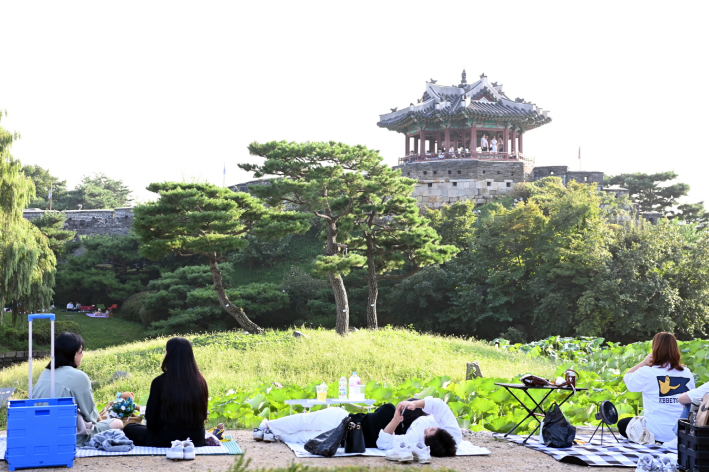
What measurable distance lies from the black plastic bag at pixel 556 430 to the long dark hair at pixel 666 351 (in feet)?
2.64

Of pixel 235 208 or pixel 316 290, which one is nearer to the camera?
pixel 235 208

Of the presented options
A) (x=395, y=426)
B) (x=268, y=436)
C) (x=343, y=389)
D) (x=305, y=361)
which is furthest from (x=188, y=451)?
(x=305, y=361)

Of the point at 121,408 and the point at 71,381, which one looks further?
the point at 121,408

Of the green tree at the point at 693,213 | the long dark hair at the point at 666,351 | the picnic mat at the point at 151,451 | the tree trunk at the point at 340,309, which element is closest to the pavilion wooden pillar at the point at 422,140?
the green tree at the point at 693,213

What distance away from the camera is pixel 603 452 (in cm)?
474

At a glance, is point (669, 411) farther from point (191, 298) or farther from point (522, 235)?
point (191, 298)

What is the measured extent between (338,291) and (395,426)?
9.40 meters

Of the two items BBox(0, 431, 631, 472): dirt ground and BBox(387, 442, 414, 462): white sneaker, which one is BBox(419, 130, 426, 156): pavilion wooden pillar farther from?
BBox(387, 442, 414, 462): white sneaker

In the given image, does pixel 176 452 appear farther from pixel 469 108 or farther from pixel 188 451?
pixel 469 108

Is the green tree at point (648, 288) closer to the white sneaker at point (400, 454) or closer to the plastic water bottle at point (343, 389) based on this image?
the plastic water bottle at point (343, 389)

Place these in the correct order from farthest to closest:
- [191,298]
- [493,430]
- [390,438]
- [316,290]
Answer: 1. [316,290]
2. [191,298]
3. [493,430]
4. [390,438]

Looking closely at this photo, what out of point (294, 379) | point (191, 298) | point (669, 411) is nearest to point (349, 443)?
point (669, 411)

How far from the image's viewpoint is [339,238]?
15.0 meters

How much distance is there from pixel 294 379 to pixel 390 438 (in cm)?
526
